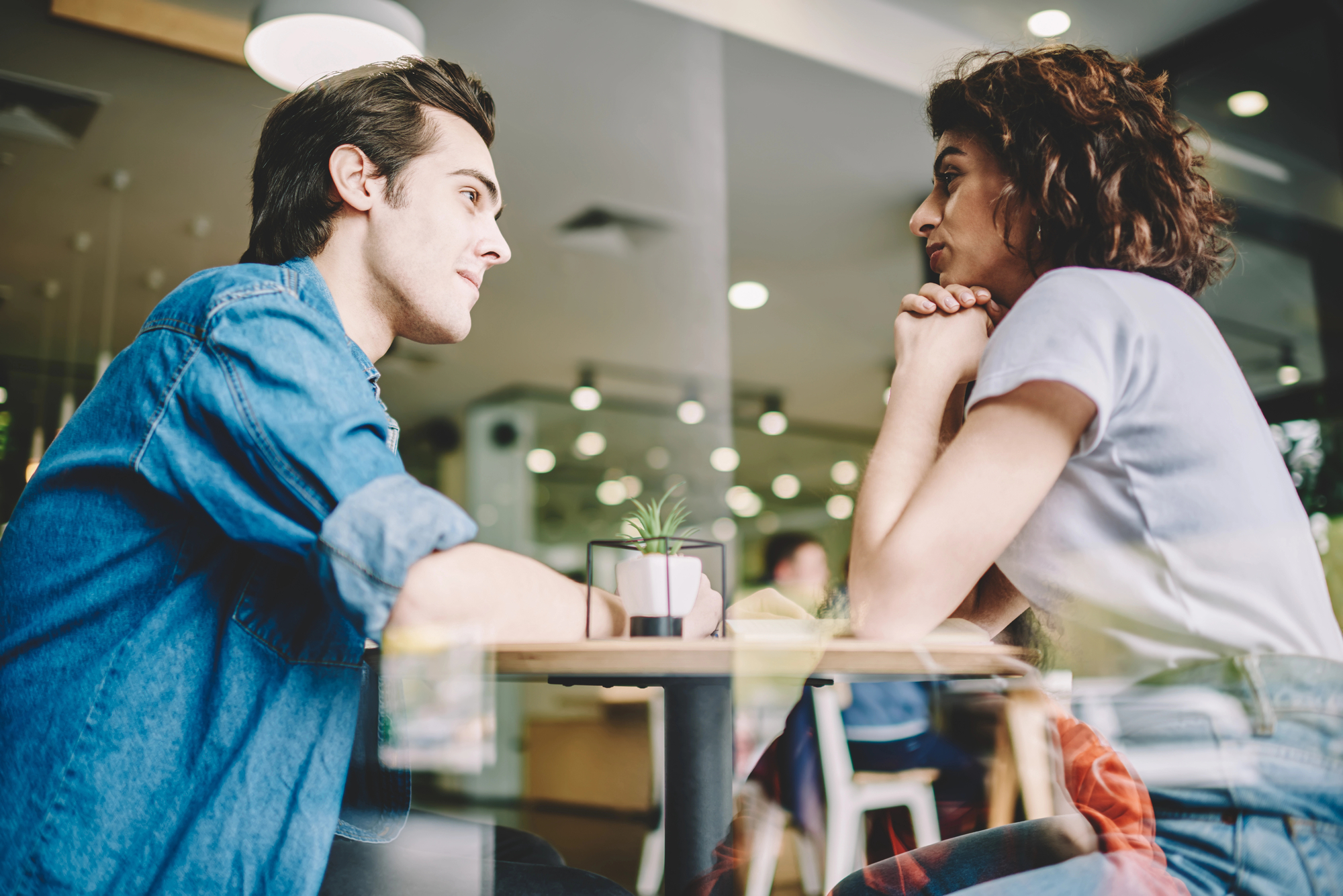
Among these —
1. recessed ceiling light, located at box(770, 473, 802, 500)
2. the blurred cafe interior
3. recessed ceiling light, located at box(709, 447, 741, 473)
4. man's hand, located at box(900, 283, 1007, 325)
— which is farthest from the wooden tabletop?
recessed ceiling light, located at box(770, 473, 802, 500)

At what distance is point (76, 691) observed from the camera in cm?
77

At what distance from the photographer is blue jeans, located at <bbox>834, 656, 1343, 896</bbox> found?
0.68 m

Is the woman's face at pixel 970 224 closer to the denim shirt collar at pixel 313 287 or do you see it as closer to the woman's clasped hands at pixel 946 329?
the woman's clasped hands at pixel 946 329

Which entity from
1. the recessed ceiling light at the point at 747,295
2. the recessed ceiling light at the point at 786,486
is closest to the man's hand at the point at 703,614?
the recessed ceiling light at the point at 747,295

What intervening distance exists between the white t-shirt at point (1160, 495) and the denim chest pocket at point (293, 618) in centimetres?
65

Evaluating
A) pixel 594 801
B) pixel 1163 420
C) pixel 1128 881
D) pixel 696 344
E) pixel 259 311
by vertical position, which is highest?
pixel 696 344

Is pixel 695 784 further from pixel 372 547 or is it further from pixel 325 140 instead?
pixel 325 140

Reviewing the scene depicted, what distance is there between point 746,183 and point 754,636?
10.5 feet


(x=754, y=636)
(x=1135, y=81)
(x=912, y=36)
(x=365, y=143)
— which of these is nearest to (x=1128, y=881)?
(x=754, y=636)

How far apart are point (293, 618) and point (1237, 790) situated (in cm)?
84

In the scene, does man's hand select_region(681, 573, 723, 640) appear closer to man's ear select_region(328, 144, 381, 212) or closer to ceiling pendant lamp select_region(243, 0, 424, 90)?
man's ear select_region(328, 144, 381, 212)

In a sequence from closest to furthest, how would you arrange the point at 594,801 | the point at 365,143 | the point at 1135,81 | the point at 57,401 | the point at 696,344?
the point at 1135,81
the point at 365,143
the point at 57,401
the point at 696,344
the point at 594,801

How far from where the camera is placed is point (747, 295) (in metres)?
4.77

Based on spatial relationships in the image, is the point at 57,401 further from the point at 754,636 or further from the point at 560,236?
the point at 754,636
